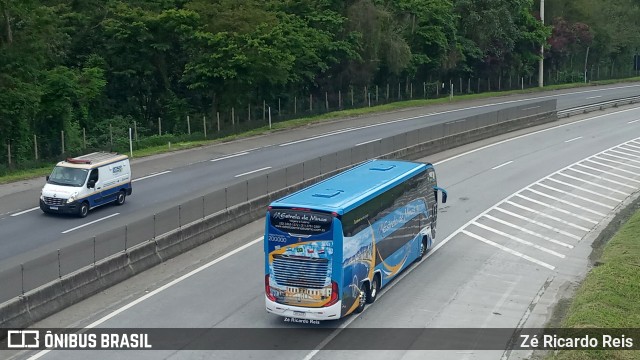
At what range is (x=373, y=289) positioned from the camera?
2491 centimetres

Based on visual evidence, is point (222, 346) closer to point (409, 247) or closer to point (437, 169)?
point (409, 247)

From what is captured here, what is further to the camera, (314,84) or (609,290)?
(314,84)

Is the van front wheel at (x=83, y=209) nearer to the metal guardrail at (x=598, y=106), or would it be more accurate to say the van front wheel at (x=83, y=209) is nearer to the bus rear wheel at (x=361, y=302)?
the bus rear wheel at (x=361, y=302)

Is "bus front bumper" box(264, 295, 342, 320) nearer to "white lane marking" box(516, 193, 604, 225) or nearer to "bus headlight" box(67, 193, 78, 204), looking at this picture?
"bus headlight" box(67, 193, 78, 204)

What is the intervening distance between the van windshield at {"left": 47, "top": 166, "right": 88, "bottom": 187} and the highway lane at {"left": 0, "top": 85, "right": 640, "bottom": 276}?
58.9 inches

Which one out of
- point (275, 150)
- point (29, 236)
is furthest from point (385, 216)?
point (275, 150)

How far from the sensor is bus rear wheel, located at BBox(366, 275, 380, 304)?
24641 mm

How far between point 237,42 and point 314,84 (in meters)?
14.3

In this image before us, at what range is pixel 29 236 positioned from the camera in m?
31.3

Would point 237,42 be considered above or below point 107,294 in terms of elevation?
above

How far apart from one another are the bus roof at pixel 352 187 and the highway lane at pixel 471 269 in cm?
335

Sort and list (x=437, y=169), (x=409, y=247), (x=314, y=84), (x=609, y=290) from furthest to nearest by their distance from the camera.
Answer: (x=314, y=84), (x=437, y=169), (x=409, y=247), (x=609, y=290)

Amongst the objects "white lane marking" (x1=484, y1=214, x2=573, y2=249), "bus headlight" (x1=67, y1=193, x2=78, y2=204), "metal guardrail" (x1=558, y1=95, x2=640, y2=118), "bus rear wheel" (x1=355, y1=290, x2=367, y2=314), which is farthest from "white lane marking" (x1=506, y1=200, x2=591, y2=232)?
"metal guardrail" (x1=558, y1=95, x2=640, y2=118)

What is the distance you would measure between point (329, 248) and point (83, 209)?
51.8ft
